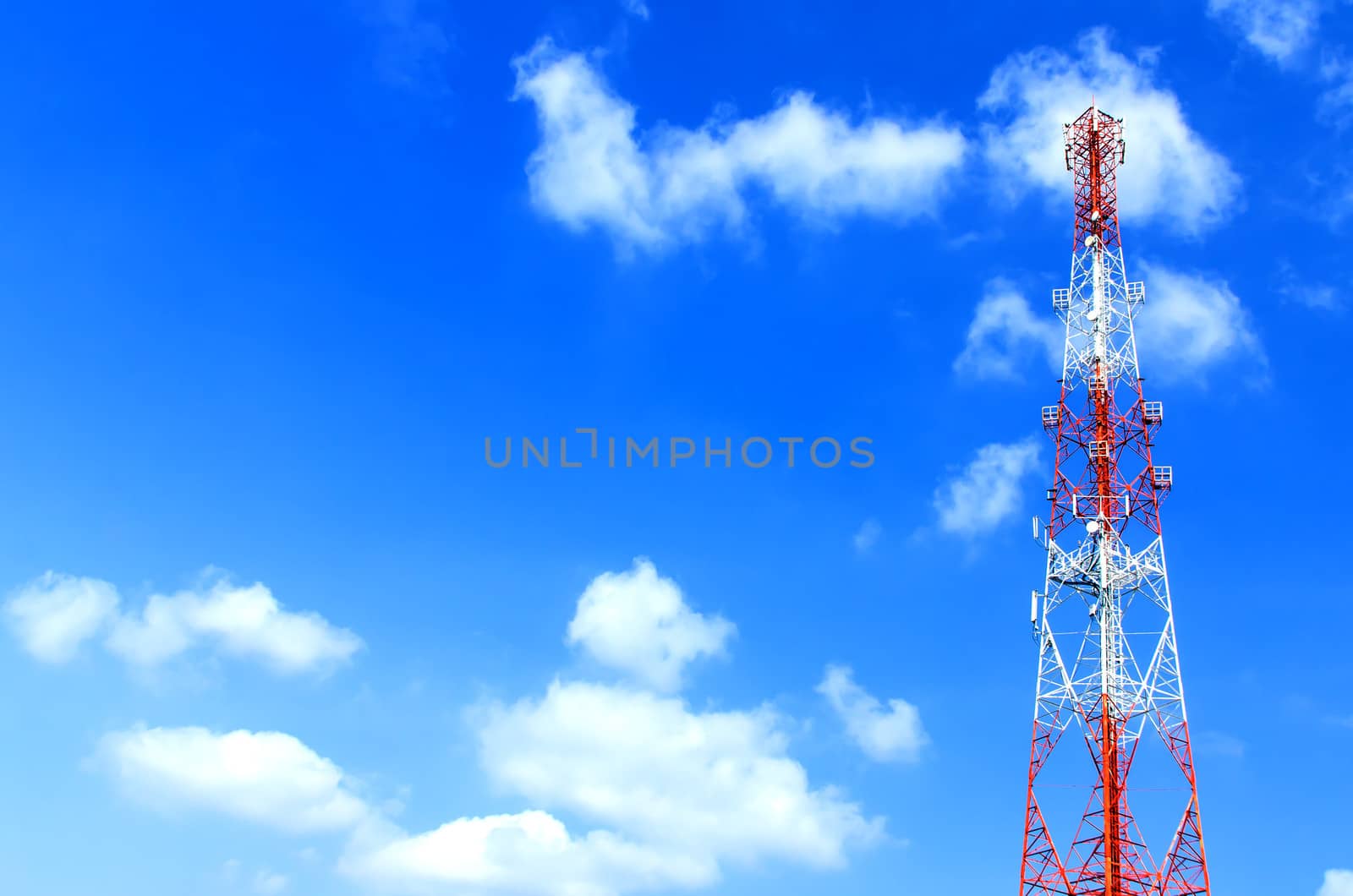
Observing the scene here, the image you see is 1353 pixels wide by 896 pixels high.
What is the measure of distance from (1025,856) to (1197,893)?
8530 millimetres

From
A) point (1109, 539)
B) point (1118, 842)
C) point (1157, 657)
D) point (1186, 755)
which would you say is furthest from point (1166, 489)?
point (1118, 842)

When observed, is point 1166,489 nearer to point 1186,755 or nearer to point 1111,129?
point 1186,755

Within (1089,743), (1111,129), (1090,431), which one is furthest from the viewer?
(1111,129)

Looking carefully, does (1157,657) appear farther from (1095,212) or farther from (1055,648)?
(1095,212)

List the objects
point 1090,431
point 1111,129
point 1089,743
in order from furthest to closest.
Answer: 1. point 1111,129
2. point 1090,431
3. point 1089,743

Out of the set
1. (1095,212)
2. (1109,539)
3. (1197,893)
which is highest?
(1095,212)

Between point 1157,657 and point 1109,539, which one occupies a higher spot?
point 1109,539

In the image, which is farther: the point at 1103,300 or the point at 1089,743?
the point at 1103,300

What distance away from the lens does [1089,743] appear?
71.6 meters

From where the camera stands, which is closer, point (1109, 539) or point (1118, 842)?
point (1118, 842)

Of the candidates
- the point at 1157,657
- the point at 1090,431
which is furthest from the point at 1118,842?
the point at 1090,431

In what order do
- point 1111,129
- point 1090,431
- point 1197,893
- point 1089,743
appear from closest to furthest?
point 1197,893
point 1089,743
point 1090,431
point 1111,129

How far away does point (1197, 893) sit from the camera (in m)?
65.8

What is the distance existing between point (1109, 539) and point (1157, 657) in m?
7.52
